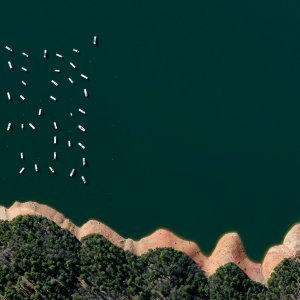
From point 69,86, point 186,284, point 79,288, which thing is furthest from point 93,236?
point 69,86

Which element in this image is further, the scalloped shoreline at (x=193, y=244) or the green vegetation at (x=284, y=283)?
the scalloped shoreline at (x=193, y=244)

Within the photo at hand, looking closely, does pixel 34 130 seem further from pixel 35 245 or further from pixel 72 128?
pixel 35 245

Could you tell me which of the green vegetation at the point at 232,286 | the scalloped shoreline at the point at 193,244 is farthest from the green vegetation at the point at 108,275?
the scalloped shoreline at the point at 193,244

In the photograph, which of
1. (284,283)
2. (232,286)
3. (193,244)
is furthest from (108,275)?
(284,283)

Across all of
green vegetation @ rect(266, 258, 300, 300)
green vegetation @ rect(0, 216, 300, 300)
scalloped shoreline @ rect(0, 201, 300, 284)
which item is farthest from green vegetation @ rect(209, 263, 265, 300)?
scalloped shoreline @ rect(0, 201, 300, 284)

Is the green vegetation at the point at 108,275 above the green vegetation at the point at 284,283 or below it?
below

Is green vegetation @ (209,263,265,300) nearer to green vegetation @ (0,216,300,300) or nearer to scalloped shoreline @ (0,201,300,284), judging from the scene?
green vegetation @ (0,216,300,300)

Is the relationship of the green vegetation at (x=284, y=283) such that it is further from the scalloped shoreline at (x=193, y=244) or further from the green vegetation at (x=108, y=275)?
the scalloped shoreline at (x=193, y=244)
